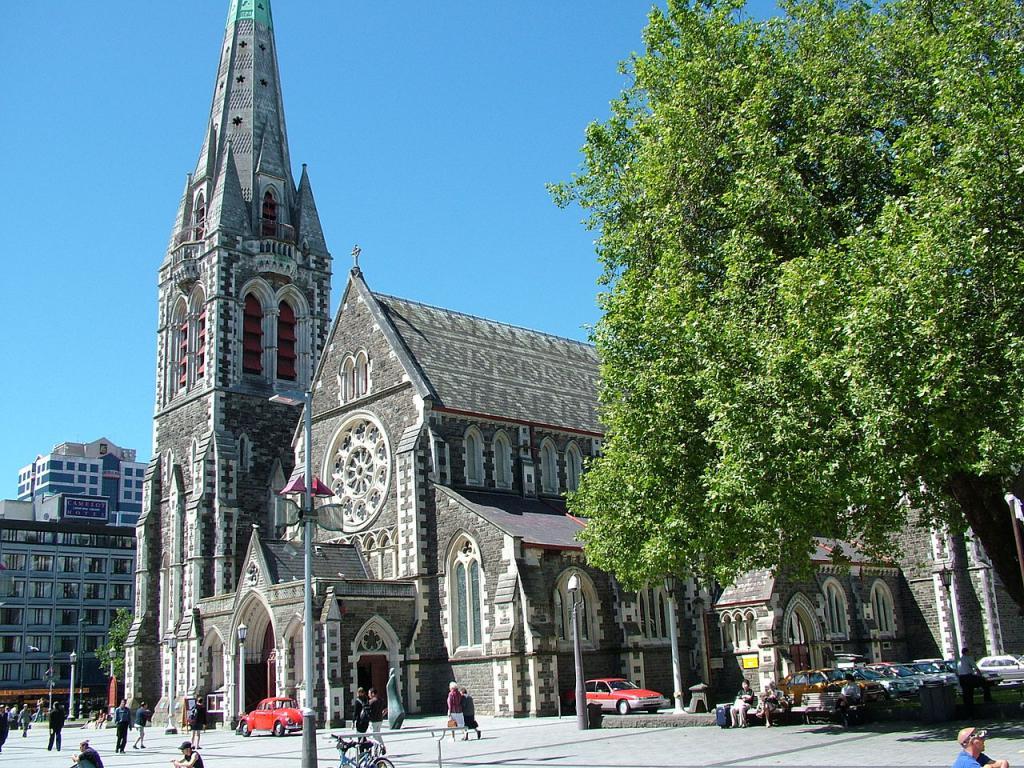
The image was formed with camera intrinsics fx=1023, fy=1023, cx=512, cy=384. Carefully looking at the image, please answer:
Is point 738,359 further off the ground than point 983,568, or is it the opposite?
point 738,359

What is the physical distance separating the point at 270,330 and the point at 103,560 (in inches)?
2528

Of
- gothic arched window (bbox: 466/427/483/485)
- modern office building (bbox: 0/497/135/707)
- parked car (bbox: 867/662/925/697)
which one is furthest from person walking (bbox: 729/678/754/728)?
modern office building (bbox: 0/497/135/707)

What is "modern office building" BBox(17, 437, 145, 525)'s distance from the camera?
192m

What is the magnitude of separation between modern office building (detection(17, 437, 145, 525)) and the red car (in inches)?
6606

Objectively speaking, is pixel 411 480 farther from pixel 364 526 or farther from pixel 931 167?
pixel 931 167

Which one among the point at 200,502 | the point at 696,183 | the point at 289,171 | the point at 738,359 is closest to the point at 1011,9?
the point at 696,183

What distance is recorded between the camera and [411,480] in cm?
3719

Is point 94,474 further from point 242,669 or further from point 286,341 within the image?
point 242,669

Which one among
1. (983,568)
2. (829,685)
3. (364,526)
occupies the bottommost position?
(829,685)

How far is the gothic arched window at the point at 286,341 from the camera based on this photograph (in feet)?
171

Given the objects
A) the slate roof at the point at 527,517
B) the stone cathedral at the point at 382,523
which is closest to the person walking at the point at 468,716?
the stone cathedral at the point at 382,523

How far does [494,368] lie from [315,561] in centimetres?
1177

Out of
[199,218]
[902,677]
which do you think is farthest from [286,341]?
[902,677]

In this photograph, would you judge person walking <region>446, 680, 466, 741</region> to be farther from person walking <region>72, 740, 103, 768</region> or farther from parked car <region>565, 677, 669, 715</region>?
person walking <region>72, 740, 103, 768</region>
